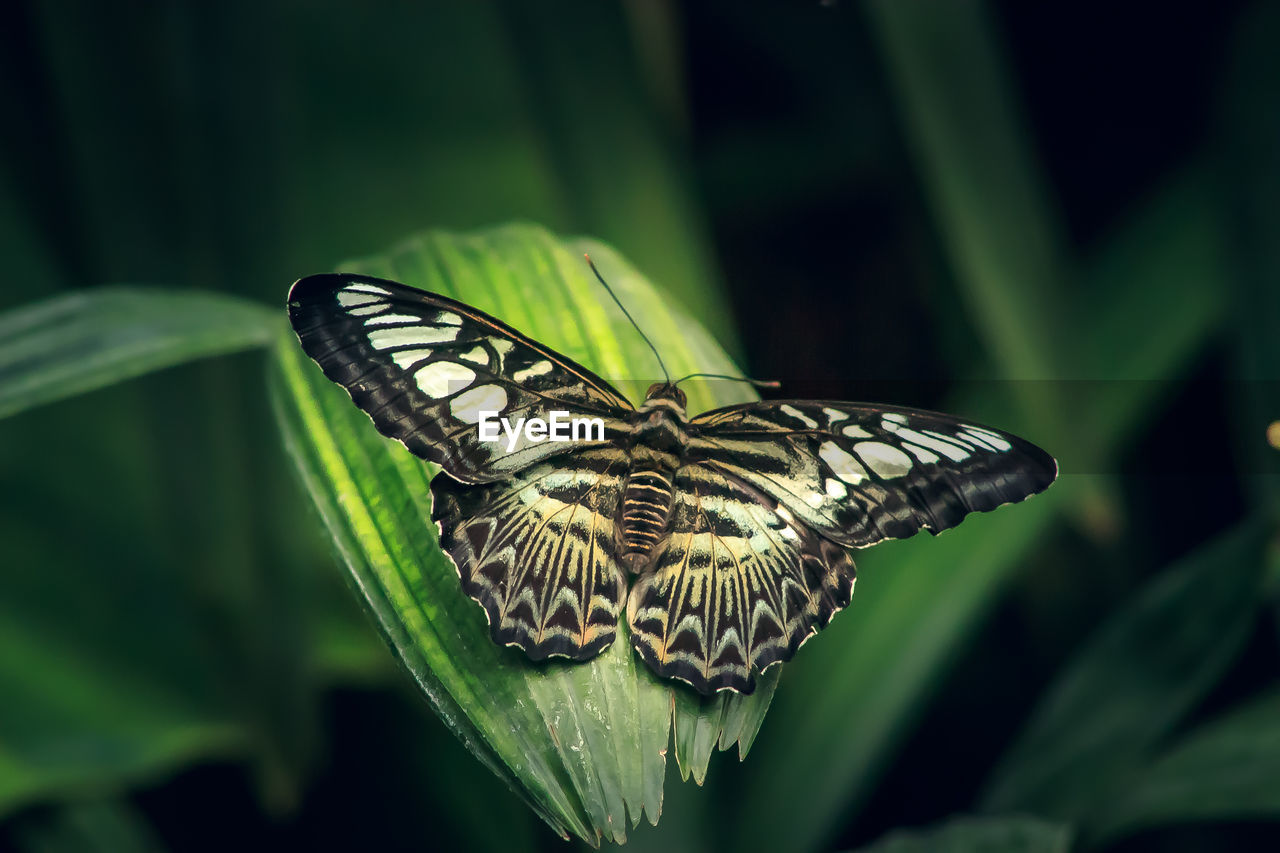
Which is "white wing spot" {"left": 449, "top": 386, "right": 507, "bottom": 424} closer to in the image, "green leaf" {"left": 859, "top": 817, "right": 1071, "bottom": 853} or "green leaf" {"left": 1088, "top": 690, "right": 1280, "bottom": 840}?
"green leaf" {"left": 859, "top": 817, "right": 1071, "bottom": 853}

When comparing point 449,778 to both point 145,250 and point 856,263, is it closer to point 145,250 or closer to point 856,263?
point 145,250

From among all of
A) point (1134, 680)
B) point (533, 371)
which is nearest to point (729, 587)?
point (533, 371)

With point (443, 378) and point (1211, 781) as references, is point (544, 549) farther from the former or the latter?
point (1211, 781)

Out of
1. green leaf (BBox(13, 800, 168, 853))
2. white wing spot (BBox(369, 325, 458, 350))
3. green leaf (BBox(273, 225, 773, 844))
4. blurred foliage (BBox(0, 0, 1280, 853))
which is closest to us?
green leaf (BBox(273, 225, 773, 844))

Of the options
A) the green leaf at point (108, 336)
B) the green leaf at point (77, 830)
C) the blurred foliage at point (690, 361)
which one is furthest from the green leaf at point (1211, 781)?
the green leaf at point (77, 830)

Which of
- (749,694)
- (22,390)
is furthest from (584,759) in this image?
(22,390)

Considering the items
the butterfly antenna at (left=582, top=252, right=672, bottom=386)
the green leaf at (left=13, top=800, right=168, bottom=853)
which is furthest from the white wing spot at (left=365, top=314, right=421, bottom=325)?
the green leaf at (left=13, top=800, right=168, bottom=853)
